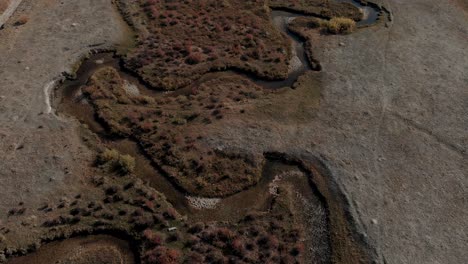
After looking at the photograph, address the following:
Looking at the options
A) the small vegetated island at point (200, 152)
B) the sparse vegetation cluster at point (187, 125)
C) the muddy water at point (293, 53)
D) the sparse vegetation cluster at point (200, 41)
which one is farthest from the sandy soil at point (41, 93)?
the muddy water at point (293, 53)

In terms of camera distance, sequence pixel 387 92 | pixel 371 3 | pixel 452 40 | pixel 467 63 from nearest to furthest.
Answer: pixel 387 92
pixel 467 63
pixel 452 40
pixel 371 3

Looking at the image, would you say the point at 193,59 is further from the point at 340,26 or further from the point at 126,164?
the point at 340,26

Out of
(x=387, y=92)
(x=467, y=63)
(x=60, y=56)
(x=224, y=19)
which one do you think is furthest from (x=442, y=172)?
(x=60, y=56)

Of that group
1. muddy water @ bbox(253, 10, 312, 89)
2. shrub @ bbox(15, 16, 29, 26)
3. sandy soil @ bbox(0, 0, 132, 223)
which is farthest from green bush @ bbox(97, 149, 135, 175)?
shrub @ bbox(15, 16, 29, 26)

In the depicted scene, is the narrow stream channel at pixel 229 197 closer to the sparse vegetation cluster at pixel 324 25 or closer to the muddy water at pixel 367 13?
the sparse vegetation cluster at pixel 324 25

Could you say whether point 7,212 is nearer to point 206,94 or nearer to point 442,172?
point 206,94
